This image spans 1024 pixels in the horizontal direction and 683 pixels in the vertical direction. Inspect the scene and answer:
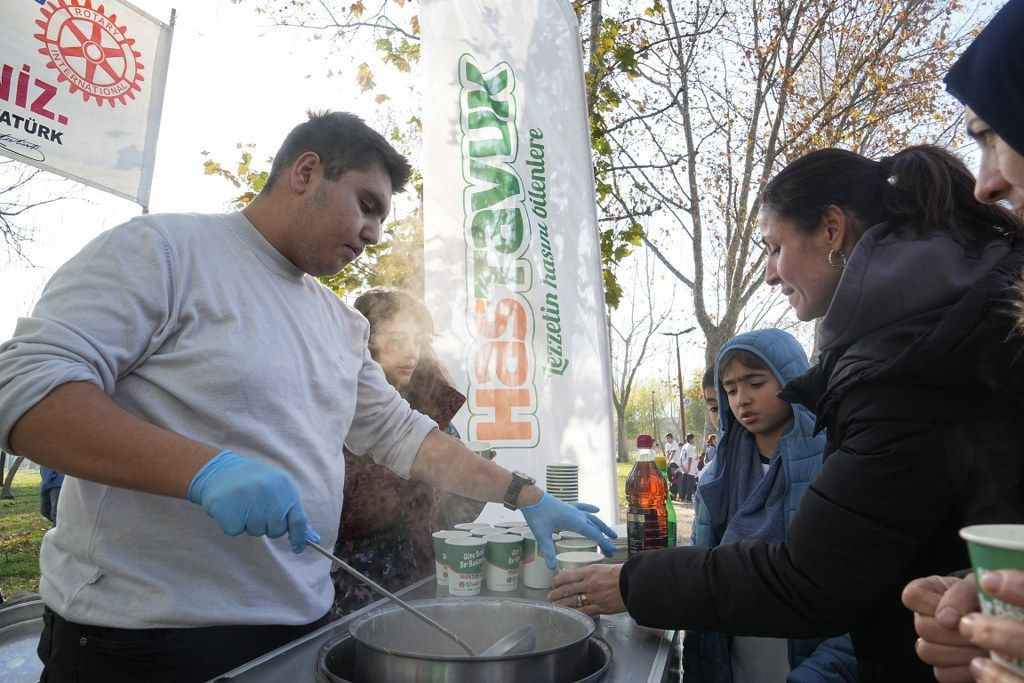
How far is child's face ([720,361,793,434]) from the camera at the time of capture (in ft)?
8.96

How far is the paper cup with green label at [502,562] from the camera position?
183 centimetres

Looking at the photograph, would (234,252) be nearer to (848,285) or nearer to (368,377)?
(368,377)

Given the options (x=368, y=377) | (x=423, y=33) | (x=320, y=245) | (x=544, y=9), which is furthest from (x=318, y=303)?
(x=544, y=9)

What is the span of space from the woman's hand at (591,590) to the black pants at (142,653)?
28.9 inches

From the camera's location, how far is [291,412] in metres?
1.58

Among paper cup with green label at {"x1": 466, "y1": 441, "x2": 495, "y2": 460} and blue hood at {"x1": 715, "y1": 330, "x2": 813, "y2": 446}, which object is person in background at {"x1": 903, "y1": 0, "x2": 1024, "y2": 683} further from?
paper cup with green label at {"x1": 466, "y1": 441, "x2": 495, "y2": 460}

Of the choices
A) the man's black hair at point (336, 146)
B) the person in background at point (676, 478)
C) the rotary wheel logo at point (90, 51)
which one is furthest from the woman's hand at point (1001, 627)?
the person in background at point (676, 478)

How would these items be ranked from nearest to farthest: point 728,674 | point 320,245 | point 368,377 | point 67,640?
point 67,640 < point 320,245 < point 368,377 < point 728,674

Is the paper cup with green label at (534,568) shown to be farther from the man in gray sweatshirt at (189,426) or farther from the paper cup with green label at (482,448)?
the paper cup with green label at (482,448)

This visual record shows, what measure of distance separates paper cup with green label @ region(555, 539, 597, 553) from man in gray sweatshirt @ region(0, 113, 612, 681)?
0.67 m

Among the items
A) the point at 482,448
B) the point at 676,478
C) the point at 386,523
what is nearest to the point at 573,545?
the point at 386,523

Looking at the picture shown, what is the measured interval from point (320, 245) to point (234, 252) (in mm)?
235

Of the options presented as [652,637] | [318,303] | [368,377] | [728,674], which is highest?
[318,303]

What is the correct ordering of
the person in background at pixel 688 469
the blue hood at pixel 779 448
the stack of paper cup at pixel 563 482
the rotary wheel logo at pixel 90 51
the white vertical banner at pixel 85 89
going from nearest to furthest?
the blue hood at pixel 779 448 < the stack of paper cup at pixel 563 482 < the white vertical banner at pixel 85 89 < the rotary wheel logo at pixel 90 51 < the person in background at pixel 688 469
